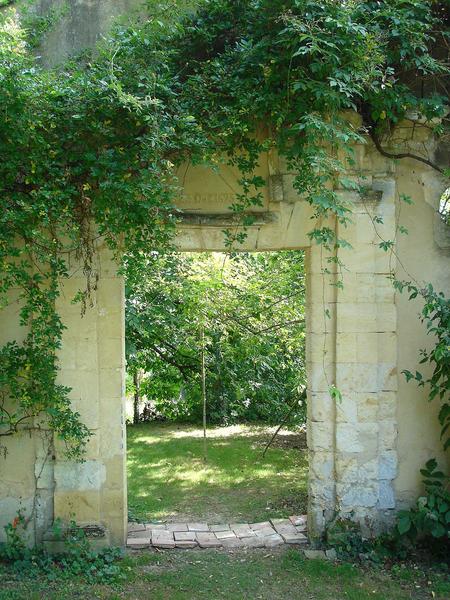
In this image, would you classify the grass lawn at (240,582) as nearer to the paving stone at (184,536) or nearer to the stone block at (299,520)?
the paving stone at (184,536)

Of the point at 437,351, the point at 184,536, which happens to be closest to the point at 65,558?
the point at 184,536

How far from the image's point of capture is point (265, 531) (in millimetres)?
5523

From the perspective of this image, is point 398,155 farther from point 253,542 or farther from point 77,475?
point 77,475

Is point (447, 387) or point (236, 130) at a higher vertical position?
point (236, 130)

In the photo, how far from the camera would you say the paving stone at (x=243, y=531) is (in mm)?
5459

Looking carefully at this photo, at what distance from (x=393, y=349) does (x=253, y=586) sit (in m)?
2.10

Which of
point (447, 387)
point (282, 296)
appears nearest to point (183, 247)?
point (447, 387)

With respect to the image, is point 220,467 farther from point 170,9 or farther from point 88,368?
point 170,9

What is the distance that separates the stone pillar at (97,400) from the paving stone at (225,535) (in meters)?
0.88

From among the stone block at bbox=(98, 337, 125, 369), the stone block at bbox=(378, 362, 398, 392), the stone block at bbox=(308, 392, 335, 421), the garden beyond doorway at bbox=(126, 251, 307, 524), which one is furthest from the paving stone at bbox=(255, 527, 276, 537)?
the stone block at bbox=(98, 337, 125, 369)

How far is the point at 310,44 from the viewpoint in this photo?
4.21 meters

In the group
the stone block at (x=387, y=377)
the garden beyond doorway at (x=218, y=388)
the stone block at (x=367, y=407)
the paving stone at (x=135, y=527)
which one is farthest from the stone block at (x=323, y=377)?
the paving stone at (x=135, y=527)

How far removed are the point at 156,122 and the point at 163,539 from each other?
11.1ft

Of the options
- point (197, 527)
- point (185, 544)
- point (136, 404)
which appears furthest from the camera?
point (136, 404)
